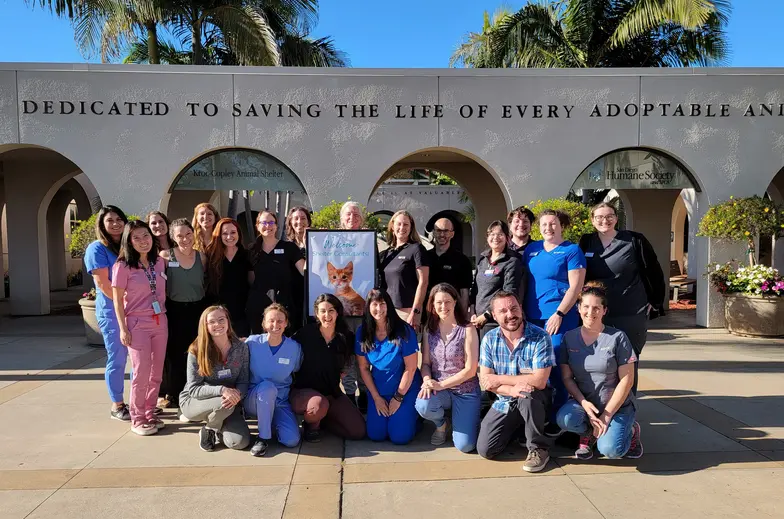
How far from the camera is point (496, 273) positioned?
4578mm

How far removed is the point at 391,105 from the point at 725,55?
9861mm

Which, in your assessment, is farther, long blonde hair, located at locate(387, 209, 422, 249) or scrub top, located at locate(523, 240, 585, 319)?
long blonde hair, located at locate(387, 209, 422, 249)

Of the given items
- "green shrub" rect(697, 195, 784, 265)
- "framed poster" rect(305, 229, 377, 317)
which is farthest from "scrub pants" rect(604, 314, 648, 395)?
"green shrub" rect(697, 195, 784, 265)

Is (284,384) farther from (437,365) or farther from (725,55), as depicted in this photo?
(725,55)

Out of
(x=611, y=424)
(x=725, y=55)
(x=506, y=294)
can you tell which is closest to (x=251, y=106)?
(x=506, y=294)

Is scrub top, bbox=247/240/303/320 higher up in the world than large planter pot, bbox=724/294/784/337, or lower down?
higher up

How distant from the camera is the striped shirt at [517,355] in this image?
391 centimetres

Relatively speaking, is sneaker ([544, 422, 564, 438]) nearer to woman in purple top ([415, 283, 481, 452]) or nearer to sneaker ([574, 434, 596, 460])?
sneaker ([574, 434, 596, 460])

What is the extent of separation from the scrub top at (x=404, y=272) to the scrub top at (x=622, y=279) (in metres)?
1.49

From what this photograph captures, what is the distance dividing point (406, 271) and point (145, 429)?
2488 millimetres

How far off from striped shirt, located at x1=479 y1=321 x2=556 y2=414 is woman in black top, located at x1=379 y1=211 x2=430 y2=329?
0.95m

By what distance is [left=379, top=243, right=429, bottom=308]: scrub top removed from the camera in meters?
4.93

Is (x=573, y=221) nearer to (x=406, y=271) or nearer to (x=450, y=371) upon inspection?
(x=406, y=271)

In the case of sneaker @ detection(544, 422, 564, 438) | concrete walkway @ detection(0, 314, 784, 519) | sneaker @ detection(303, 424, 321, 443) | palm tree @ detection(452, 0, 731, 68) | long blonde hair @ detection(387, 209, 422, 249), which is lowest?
concrete walkway @ detection(0, 314, 784, 519)
